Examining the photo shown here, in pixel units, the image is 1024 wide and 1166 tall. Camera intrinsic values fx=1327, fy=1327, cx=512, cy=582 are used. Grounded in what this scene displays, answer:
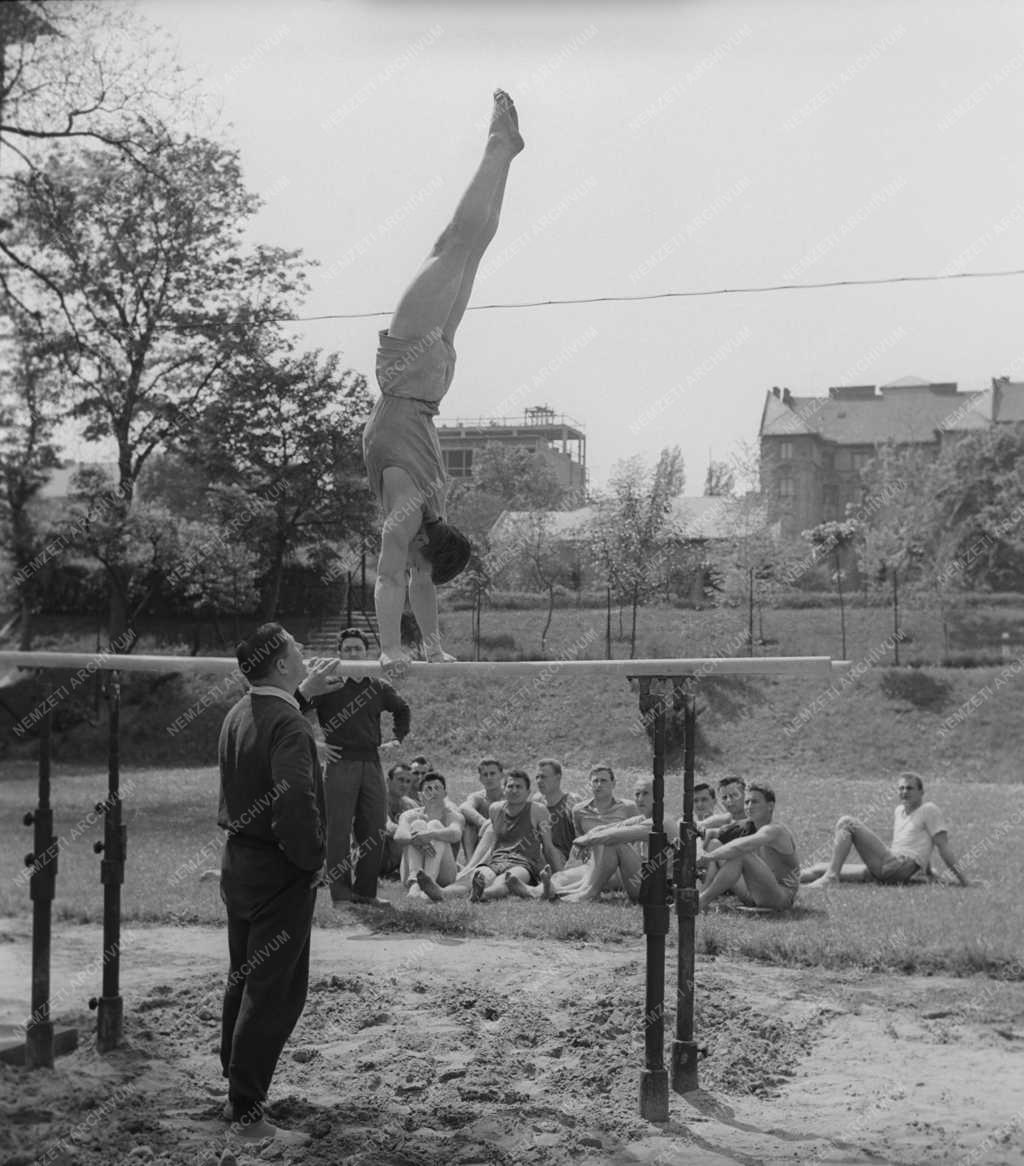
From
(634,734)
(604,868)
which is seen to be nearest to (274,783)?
(604,868)

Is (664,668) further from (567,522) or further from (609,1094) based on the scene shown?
(567,522)

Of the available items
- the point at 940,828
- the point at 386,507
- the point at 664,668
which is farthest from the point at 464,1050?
the point at 940,828

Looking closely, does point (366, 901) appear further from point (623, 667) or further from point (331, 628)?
point (331, 628)

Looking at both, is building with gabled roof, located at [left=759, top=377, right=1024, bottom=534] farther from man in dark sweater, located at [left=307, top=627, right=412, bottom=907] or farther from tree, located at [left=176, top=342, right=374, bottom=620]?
man in dark sweater, located at [left=307, top=627, right=412, bottom=907]

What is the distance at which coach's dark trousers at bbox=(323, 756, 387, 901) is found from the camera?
8930 mm

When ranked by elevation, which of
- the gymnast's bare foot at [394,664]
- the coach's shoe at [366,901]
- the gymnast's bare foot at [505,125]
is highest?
the gymnast's bare foot at [505,125]

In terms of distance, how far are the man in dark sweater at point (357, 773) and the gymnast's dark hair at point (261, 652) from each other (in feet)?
11.9

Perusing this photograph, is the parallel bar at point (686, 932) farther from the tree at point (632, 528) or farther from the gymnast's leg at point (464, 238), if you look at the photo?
the tree at point (632, 528)

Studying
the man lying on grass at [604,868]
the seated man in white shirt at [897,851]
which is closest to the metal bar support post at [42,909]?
the man lying on grass at [604,868]

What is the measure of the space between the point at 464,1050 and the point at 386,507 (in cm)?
267

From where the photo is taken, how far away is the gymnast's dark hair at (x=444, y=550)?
5.36 metres

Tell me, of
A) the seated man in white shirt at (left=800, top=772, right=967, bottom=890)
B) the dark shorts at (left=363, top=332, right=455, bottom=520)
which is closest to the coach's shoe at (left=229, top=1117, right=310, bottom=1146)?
the dark shorts at (left=363, top=332, right=455, bottom=520)

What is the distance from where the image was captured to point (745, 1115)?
5.42 metres

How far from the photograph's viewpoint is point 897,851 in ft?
Answer: 33.3
